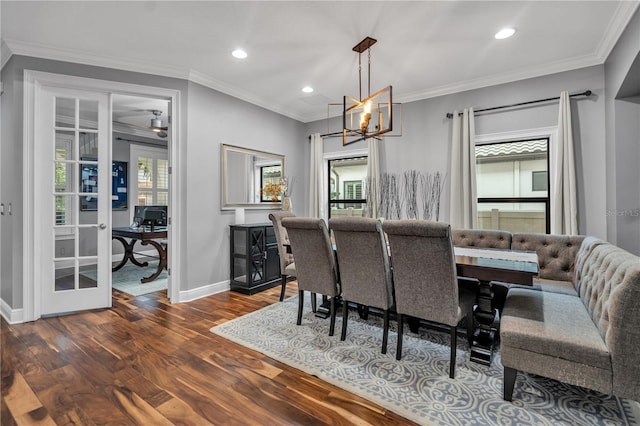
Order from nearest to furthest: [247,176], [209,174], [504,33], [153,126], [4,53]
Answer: [504,33] → [4,53] → [209,174] → [247,176] → [153,126]

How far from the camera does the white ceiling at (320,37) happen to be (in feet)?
7.92

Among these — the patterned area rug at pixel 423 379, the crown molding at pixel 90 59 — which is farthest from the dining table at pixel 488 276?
the crown molding at pixel 90 59

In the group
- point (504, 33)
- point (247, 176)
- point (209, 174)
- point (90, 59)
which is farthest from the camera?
point (247, 176)

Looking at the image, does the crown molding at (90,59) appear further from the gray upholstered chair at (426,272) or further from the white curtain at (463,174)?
the white curtain at (463,174)

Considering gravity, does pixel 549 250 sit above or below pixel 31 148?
below

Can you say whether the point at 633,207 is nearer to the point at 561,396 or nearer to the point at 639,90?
the point at 639,90

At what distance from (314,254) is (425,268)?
0.99m

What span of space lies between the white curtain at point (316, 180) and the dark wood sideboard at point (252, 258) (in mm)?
1187

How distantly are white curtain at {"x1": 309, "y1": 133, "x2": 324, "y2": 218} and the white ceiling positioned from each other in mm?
1484

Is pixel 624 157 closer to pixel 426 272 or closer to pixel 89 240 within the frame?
pixel 426 272

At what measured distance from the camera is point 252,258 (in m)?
4.03

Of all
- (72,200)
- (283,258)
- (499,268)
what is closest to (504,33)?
(499,268)

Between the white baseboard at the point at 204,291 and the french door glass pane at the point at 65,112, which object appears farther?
the white baseboard at the point at 204,291

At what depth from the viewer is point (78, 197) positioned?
10.6 ft
